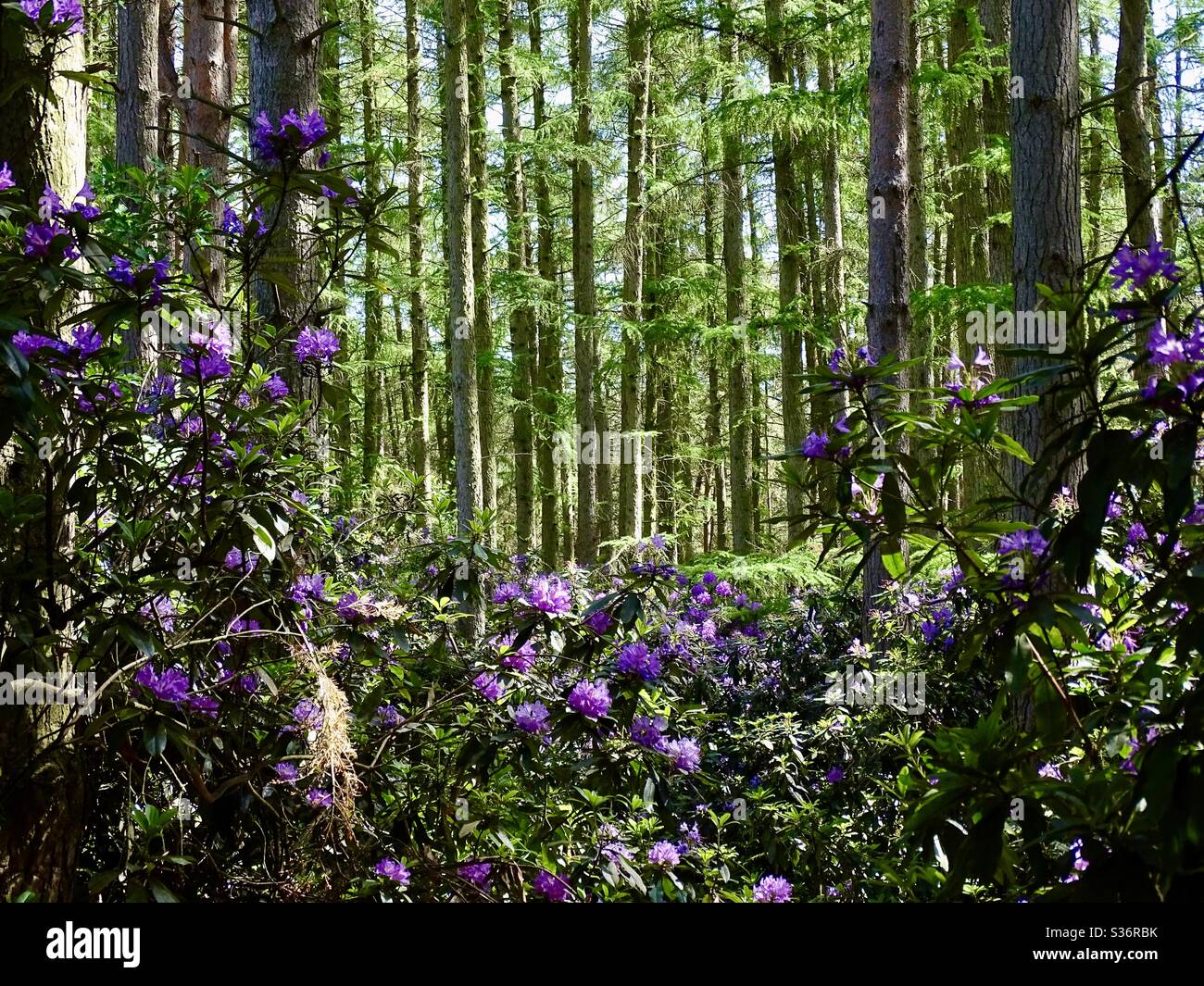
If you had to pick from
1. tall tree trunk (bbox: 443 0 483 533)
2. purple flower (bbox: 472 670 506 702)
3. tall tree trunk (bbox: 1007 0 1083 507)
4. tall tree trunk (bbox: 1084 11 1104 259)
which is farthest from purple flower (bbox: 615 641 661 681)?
tall tree trunk (bbox: 1084 11 1104 259)

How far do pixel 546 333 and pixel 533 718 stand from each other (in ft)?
50.9

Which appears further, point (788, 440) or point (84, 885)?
point (788, 440)

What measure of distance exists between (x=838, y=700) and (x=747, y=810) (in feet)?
4.78

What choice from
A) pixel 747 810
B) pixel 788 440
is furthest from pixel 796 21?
pixel 747 810

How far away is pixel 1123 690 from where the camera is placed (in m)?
1.92

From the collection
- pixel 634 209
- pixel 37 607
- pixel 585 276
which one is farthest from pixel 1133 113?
pixel 37 607

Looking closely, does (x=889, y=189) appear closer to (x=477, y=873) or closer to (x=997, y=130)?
(x=997, y=130)

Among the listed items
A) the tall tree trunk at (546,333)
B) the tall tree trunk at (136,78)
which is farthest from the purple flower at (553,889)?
the tall tree trunk at (546,333)

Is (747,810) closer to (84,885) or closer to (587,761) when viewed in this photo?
(587,761)

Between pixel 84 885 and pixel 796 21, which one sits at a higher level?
pixel 796 21

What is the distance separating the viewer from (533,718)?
290 centimetres

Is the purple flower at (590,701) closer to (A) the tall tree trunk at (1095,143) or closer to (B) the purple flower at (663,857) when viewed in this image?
(B) the purple flower at (663,857)

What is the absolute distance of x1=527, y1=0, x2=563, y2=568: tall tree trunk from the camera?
48.4 ft
